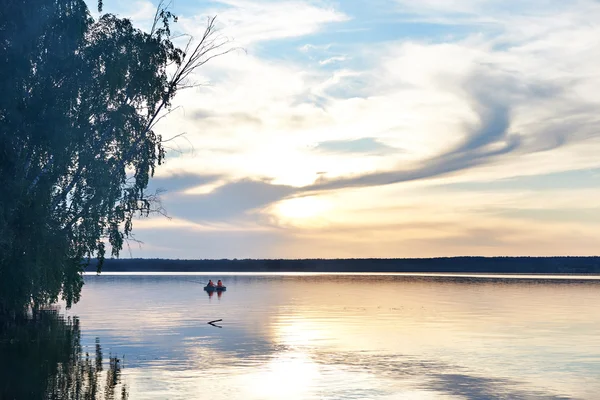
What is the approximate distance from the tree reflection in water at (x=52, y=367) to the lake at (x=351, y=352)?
2.28 ft

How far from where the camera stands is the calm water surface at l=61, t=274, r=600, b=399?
29.1 meters

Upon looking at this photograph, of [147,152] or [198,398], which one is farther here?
[147,152]

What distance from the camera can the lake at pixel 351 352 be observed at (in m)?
29.1

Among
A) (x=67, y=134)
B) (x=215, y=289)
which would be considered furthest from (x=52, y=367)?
(x=215, y=289)

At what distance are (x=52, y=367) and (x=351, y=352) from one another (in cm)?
1395

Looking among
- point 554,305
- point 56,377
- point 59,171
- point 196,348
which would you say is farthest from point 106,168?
point 554,305

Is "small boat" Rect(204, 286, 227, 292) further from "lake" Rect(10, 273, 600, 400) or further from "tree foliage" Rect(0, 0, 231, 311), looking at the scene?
"tree foliage" Rect(0, 0, 231, 311)

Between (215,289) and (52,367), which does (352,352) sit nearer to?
(52,367)

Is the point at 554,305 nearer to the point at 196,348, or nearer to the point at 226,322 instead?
the point at 226,322

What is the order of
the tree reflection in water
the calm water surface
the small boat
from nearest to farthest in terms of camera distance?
the tree reflection in water → the calm water surface → the small boat

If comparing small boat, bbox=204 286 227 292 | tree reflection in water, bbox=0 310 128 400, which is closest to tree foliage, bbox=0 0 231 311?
tree reflection in water, bbox=0 310 128 400

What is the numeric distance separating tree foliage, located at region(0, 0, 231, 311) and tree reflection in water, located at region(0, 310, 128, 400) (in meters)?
2.67

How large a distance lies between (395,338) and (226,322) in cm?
1580

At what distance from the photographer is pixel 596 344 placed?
44750mm
